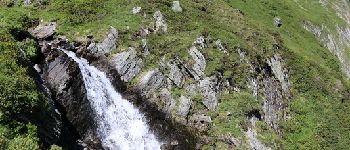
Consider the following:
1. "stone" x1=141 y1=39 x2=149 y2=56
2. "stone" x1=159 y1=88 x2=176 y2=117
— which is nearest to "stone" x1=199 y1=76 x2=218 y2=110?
"stone" x1=159 y1=88 x2=176 y2=117

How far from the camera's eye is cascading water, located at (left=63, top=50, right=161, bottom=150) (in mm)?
33500

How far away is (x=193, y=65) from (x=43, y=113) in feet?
60.0

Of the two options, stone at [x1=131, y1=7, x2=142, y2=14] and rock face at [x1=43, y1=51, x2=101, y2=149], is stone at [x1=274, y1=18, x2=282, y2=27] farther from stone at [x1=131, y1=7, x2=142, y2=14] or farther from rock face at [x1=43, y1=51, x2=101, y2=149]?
rock face at [x1=43, y1=51, x2=101, y2=149]

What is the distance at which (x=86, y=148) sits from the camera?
31125 millimetres

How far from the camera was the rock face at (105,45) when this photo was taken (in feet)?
127

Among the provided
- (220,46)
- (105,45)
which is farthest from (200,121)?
(105,45)

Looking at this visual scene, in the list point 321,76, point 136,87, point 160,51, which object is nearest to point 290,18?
point 321,76

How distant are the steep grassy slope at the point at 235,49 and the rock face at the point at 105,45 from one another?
2.09 ft

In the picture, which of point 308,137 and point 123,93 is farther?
point 308,137

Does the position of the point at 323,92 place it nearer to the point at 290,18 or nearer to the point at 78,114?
the point at 290,18

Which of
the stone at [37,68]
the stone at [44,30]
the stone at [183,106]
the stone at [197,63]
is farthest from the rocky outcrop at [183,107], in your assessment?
the stone at [44,30]

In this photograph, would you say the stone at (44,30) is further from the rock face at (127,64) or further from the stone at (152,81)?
the stone at (152,81)

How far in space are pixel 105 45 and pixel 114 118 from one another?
8.06 metres

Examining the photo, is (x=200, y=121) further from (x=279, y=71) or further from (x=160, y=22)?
(x=279, y=71)
